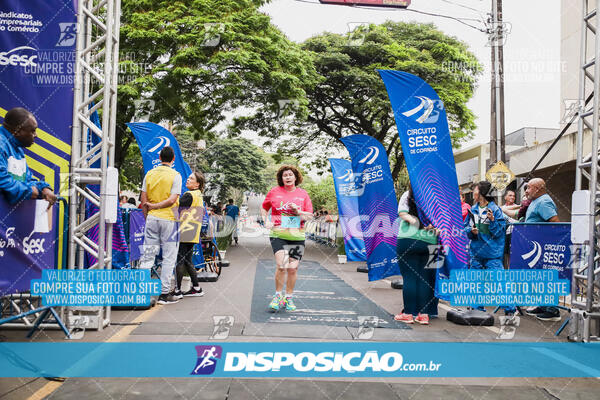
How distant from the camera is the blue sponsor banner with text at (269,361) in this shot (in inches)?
137

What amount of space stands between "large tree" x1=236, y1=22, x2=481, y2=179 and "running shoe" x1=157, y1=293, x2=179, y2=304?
13.6 meters

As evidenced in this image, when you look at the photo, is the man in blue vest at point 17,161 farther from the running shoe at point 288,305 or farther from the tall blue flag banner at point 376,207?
the tall blue flag banner at point 376,207

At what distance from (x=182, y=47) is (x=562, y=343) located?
13.0 metres

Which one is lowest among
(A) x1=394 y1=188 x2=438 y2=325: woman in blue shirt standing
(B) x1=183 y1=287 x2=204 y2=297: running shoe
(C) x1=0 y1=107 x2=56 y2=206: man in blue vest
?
(B) x1=183 y1=287 x2=204 y2=297: running shoe

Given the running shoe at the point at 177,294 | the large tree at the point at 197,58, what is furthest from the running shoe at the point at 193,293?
the large tree at the point at 197,58

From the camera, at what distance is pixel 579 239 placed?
16.7 ft

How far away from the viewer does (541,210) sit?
21.5 feet

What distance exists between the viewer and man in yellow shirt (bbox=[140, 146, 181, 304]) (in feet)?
20.1

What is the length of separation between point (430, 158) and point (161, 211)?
340 cm

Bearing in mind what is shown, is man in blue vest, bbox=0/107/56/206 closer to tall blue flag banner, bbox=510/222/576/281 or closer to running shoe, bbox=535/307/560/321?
tall blue flag banner, bbox=510/222/576/281

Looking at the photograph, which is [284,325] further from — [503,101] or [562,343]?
[503,101]

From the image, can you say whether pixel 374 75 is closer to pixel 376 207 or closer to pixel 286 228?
pixel 376 207

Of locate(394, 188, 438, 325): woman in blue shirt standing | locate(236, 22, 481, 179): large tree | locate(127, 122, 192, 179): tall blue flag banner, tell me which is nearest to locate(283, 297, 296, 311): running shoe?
locate(394, 188, 438, 325): woman in blue shirt standing

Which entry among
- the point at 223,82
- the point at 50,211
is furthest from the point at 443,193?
the point at 223,82
